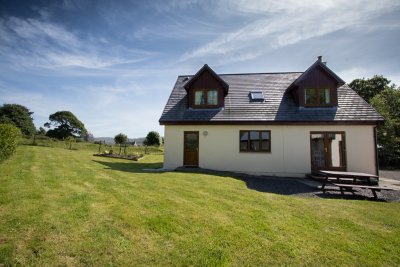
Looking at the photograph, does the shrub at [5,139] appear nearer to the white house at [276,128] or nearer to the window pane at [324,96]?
the white house at [276,128]

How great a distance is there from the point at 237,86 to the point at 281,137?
6151 mm

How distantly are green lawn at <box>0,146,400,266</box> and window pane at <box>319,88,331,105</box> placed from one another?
9436mm

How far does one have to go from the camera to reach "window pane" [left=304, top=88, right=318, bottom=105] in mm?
15996

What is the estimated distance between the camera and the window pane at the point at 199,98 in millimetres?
17047

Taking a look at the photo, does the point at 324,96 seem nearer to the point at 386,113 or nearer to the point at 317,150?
the point at 317,150

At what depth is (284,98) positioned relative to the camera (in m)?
17.0

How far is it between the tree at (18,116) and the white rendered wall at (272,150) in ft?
183

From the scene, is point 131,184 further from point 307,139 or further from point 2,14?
point 307,139

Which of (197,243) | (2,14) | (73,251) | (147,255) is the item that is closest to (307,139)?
(197,243)

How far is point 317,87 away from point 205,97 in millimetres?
8214

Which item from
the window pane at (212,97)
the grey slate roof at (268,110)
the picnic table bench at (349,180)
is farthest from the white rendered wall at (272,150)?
the picnic table bench at (349,180)

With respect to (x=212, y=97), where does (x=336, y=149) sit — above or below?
below

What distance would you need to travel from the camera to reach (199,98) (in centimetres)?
1714

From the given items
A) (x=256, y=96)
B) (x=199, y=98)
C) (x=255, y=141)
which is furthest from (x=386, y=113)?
(x=199, y=98)
